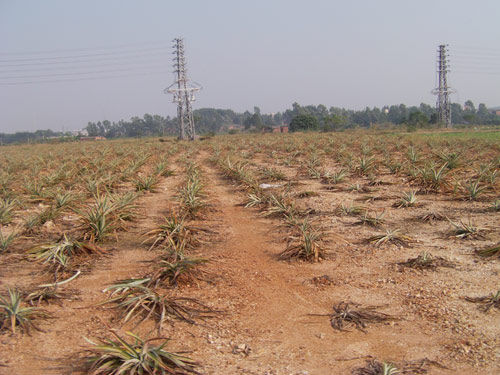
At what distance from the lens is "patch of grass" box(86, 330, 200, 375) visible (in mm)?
2061

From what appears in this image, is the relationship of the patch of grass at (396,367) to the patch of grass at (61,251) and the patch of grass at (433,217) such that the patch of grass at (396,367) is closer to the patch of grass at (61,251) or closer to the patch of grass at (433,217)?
the patch of grass at (61,251)

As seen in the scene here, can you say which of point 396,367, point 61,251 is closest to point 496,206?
point 396,367

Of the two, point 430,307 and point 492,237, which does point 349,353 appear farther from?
point 492,237

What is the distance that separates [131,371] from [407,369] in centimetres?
150

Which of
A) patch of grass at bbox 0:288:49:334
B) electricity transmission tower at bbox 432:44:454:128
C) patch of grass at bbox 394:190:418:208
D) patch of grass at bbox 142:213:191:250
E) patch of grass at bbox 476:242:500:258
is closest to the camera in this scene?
patch of grass at bbox 0:288:49:334

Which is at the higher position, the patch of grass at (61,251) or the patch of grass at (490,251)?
the patch of grass at (61,251)

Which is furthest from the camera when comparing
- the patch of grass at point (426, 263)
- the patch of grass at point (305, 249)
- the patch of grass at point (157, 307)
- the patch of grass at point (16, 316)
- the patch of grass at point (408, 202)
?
the patch of grass at point (408, 202)

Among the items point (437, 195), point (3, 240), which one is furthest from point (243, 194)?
point (3, 240)

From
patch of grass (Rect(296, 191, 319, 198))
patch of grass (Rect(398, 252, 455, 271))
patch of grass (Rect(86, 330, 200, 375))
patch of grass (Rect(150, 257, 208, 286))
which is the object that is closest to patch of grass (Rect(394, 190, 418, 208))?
patch of grass (Rect(296, 191, 319, 198))

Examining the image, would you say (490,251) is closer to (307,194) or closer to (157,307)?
(157,307)

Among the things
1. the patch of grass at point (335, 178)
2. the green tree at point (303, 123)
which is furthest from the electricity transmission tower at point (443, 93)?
the patch of grass at point (335, 178)

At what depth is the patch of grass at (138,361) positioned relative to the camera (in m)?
2.06

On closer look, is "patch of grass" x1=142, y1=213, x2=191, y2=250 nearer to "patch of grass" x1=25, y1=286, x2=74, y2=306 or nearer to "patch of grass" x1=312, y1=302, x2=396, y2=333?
"patch of grass" x1=25, y1=286, x2=74, y2=306

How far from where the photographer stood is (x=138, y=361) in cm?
207
